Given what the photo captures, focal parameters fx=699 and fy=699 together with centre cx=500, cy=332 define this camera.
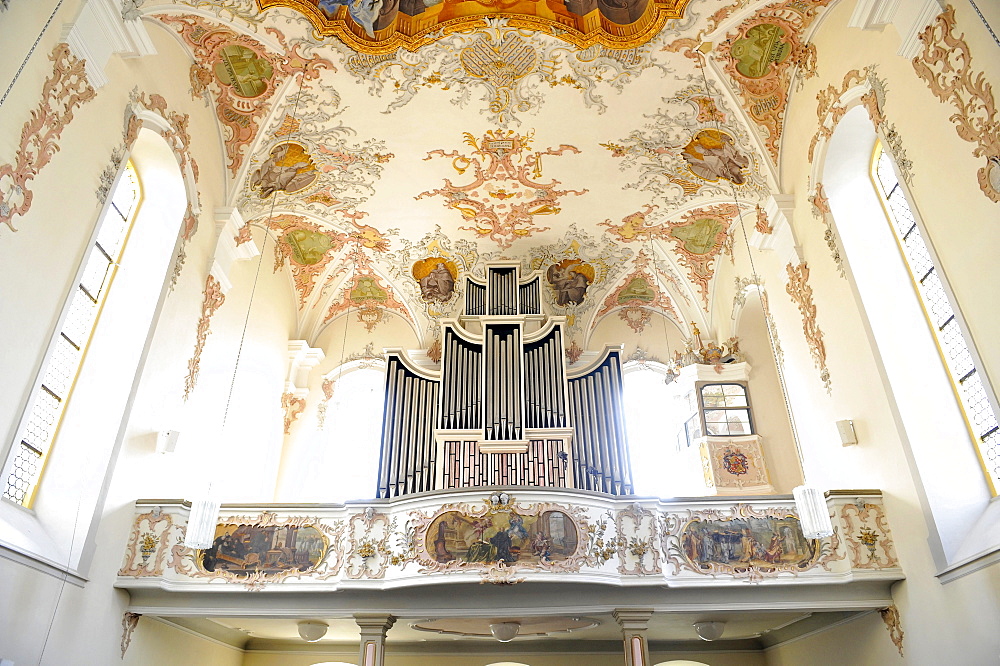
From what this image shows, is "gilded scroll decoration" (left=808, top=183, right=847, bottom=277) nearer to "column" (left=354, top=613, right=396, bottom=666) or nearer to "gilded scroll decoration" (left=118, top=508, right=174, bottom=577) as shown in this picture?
"column" (left=354, top=613, right=396, bottom=666)

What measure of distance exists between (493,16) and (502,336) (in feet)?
17.1

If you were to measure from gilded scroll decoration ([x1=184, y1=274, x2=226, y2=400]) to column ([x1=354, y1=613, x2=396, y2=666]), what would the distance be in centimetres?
370

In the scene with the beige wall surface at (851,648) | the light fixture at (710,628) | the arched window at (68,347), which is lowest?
the beige wall surface at (851,648)

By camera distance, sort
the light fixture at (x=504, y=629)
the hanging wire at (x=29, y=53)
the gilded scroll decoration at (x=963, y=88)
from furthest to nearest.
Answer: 1. the light fixture at (x=504, y=629)
2. the hanging wire at (x=29, y=53)
3. the gilded scroll decoration at (x=963, y=88)

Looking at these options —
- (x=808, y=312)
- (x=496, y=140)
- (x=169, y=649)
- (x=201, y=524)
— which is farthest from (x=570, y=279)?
(x=169, y=649)

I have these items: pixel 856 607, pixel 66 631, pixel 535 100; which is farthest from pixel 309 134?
pixel 856 607

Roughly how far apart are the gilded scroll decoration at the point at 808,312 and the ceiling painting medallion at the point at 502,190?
3.74 m

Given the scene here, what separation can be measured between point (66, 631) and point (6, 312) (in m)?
3.15

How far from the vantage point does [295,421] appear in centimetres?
1259

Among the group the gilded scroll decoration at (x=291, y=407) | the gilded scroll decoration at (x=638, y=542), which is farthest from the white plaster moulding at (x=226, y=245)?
the gilded scroll decoration at (x=638, y=542)

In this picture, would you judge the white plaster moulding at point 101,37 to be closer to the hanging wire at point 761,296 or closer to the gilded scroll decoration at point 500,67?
the gilded scroll decoration at point 500,67

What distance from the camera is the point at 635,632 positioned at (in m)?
7.87

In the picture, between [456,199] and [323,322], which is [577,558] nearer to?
[456,199]

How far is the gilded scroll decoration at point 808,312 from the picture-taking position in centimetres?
885
